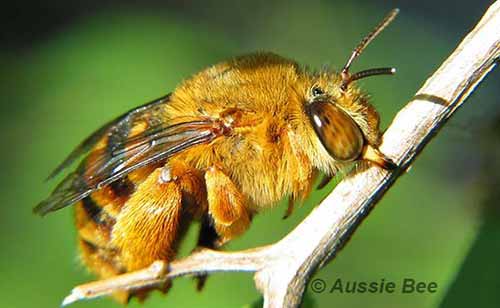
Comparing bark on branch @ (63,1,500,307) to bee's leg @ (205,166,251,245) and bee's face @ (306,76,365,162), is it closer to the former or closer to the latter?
bee's face @ (306,76,365,162)

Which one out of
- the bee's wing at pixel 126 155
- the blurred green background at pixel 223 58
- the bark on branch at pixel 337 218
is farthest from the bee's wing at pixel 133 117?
the bark on branch at pixel 337 218

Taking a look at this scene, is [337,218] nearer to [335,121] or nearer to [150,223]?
[335,121]

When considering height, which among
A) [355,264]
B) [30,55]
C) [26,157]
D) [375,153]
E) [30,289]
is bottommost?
[355,264]

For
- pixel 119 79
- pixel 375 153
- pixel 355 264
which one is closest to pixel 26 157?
pixel 119 79

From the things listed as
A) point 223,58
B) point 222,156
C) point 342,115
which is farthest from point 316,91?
point 223,58

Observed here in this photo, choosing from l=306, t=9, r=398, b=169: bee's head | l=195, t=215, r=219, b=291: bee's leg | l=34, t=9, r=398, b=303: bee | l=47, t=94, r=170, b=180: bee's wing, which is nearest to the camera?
l=306, t=9, r=398, b=169: bee's head

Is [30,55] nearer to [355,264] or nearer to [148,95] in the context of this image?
[148,95]

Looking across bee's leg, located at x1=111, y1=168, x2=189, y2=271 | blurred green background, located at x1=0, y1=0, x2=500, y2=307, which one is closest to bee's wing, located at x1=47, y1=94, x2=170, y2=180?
bee's leg, located at x1=111, y1=168, x2=189, y2=271
